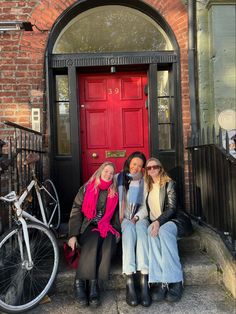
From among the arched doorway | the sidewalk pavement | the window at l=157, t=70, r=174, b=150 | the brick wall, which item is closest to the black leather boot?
the sidewalk pavement

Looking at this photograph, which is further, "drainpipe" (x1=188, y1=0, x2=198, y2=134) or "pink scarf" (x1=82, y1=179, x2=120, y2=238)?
"drainpipe" (x1=188, y1=0, x2=198, y2=134)

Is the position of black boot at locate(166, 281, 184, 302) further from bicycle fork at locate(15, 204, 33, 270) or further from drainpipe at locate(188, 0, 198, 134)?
drainpipe at locate(188, 0, 198, 134)

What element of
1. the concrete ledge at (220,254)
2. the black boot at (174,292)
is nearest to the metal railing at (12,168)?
the black boot at (174,292)

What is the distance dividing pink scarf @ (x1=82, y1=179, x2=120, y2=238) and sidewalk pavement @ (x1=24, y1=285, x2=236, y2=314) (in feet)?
2.16

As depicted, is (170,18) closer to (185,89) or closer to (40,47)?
(185,89)

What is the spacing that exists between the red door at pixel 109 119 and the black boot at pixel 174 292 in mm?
2246

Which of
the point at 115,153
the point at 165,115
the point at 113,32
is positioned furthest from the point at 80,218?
the point at 113,32

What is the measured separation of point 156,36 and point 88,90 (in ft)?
4.20

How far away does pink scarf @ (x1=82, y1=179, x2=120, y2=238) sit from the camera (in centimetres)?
378

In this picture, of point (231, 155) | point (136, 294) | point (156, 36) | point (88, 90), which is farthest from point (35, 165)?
point (156, 36)

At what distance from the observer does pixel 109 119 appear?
17.8 feet

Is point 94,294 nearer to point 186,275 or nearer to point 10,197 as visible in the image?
point 186,275

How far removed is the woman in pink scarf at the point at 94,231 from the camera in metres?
3.46

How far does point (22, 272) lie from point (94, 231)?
2.58ft
